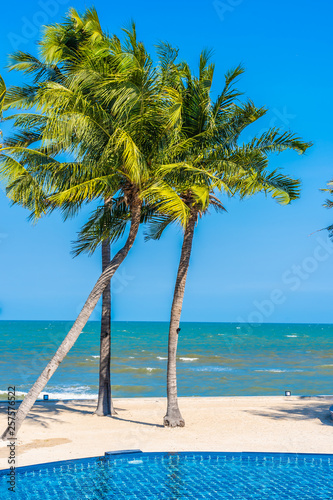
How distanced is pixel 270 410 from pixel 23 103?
35.7 ft

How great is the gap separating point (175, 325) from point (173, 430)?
247cm

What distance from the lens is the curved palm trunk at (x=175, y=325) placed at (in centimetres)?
1234

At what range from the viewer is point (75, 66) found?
12008 mm

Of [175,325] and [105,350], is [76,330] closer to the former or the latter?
[175,325]

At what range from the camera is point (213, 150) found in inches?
484

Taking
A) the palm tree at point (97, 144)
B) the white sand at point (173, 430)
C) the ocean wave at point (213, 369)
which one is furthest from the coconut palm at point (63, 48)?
the ocean wave at point (213, 369)

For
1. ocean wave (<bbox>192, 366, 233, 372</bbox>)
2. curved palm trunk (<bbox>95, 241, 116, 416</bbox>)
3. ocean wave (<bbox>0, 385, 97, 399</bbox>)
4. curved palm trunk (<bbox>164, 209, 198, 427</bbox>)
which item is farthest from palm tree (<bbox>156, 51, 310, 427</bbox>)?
ocean wave (<bbox>192, 366, 233, 372</bbox>)

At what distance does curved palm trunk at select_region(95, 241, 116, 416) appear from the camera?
532 inches

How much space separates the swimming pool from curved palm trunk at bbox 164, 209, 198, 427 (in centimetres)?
264

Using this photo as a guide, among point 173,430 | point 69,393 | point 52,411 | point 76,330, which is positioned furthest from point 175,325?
point 69,393

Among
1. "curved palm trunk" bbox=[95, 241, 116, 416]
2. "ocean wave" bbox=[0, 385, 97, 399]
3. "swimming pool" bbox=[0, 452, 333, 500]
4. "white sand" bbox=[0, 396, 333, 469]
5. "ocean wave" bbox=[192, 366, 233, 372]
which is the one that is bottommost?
"ocean wave" bbox=[0, 385, 97, 399]

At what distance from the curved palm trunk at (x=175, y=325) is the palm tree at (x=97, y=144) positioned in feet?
5.67

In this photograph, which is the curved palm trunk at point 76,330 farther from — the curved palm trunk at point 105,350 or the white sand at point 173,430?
the curved palm trunk at point 105,350

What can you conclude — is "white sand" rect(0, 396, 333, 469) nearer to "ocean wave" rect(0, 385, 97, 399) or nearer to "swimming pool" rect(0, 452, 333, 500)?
"swimming pool" rect(0, 452, 333, 500)
